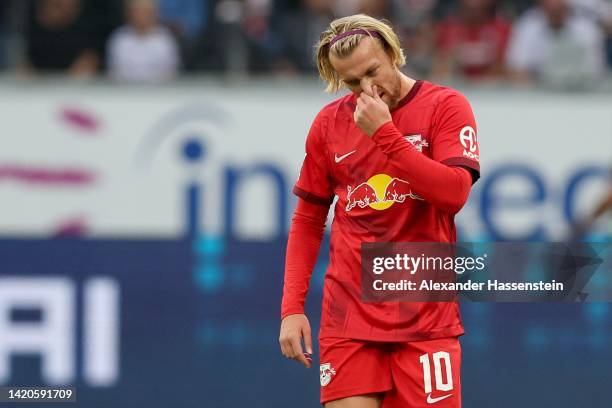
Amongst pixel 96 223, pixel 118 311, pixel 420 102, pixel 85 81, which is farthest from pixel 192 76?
pixel 420 102

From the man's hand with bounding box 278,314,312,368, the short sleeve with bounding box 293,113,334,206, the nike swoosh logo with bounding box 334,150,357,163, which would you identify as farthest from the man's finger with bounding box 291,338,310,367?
the nike swoosh logo with bounding box 334,150,357,163

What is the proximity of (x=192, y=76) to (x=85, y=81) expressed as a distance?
79 cm

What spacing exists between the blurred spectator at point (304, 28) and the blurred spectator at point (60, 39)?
56.0 inches

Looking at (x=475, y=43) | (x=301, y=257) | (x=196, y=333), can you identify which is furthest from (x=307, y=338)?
(x=475, y=43)

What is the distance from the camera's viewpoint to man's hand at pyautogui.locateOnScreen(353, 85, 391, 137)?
3709mm

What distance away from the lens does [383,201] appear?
158 inches

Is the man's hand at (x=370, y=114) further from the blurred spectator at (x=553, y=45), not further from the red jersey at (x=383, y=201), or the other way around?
the blurred spectator at (x=553, y=45)

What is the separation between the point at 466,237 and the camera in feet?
24.7

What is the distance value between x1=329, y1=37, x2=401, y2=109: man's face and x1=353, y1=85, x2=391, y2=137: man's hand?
0.08m

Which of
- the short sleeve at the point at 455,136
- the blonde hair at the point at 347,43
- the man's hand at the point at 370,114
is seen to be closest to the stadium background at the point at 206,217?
the blonde hair at the point at 347,43

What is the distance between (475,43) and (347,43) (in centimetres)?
486

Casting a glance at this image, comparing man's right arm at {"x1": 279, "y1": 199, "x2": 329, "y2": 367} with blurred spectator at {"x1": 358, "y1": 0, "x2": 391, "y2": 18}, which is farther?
blurred spectator at {"x1": 358, "y1": 0, "x2": 391, "y2": 18}

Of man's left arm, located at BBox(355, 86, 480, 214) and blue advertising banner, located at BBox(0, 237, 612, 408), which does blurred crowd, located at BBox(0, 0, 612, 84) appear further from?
man's left arm, located at BBox(355, 86, 480, 214)

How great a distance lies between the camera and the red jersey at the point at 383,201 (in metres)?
3.95
